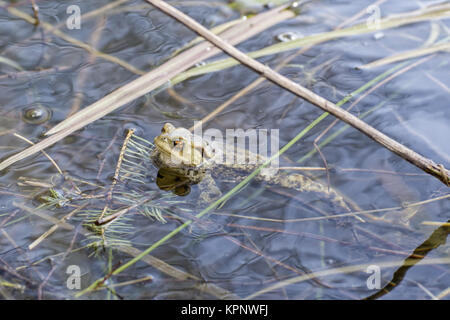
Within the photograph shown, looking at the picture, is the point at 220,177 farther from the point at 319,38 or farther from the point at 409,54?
the point at 409,54

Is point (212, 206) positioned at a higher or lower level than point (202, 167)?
lower

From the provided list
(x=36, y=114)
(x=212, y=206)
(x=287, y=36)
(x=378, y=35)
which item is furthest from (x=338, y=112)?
(x=36, y=114)

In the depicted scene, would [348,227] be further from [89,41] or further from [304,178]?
[89,41]

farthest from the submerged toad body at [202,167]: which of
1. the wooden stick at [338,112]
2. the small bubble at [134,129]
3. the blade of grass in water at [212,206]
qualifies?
the wooden stick at [338,112]

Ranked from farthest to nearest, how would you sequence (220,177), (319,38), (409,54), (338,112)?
(319,38) < (409,54) < (220,177) < (338,112)

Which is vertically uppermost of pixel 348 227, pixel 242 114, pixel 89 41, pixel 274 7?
pixel 274 7

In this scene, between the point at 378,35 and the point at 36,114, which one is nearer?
the point at 36,114
